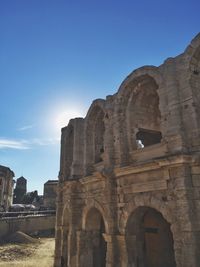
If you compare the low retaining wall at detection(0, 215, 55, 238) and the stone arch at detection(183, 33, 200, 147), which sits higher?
the stone arch at detection(183, 33, 200, 147)

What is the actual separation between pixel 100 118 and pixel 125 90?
9.96 ft

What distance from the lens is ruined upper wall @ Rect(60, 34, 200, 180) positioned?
7.19m

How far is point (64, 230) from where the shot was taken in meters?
12.7

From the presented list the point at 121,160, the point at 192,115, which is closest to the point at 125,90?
the point at 121,160

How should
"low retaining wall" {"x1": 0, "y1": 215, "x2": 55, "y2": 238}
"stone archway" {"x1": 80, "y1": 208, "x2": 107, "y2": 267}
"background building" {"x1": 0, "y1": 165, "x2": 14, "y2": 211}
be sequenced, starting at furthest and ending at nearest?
"background building" {"x1": 0, "y1": 165, "x2": 14, "y2": 211} → "low retaining wall" {"x1": 0, "y1": 215, "x2": 55, "y2": 238} → "stone archway" {"x1": 80, "y1": 208, "x2": 107, "y2": 267}

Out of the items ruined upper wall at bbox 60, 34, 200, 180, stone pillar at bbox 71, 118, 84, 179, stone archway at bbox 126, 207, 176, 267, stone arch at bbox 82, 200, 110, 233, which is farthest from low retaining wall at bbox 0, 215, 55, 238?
stone archway at bbox 126, 207, 176, 267

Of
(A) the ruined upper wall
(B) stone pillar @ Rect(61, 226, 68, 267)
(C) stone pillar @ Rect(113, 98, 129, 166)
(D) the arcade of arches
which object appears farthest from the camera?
(B) stone pillar @ Rect(61, 226, 68, 267)

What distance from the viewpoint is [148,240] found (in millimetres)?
9250

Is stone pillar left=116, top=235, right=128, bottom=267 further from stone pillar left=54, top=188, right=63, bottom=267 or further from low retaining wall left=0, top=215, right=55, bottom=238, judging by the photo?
low retaining wall left=0, top=215, right=55, bottom=238

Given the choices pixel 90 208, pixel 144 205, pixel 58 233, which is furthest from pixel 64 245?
pixel 144 205

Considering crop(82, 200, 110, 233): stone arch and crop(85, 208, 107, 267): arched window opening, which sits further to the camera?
crop(85, 208, 107, 267): arched window opening

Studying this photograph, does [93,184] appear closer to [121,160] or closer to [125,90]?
[121,160]

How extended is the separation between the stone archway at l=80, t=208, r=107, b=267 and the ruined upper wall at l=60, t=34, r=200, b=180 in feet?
6.66

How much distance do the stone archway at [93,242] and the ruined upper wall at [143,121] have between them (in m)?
2.03
